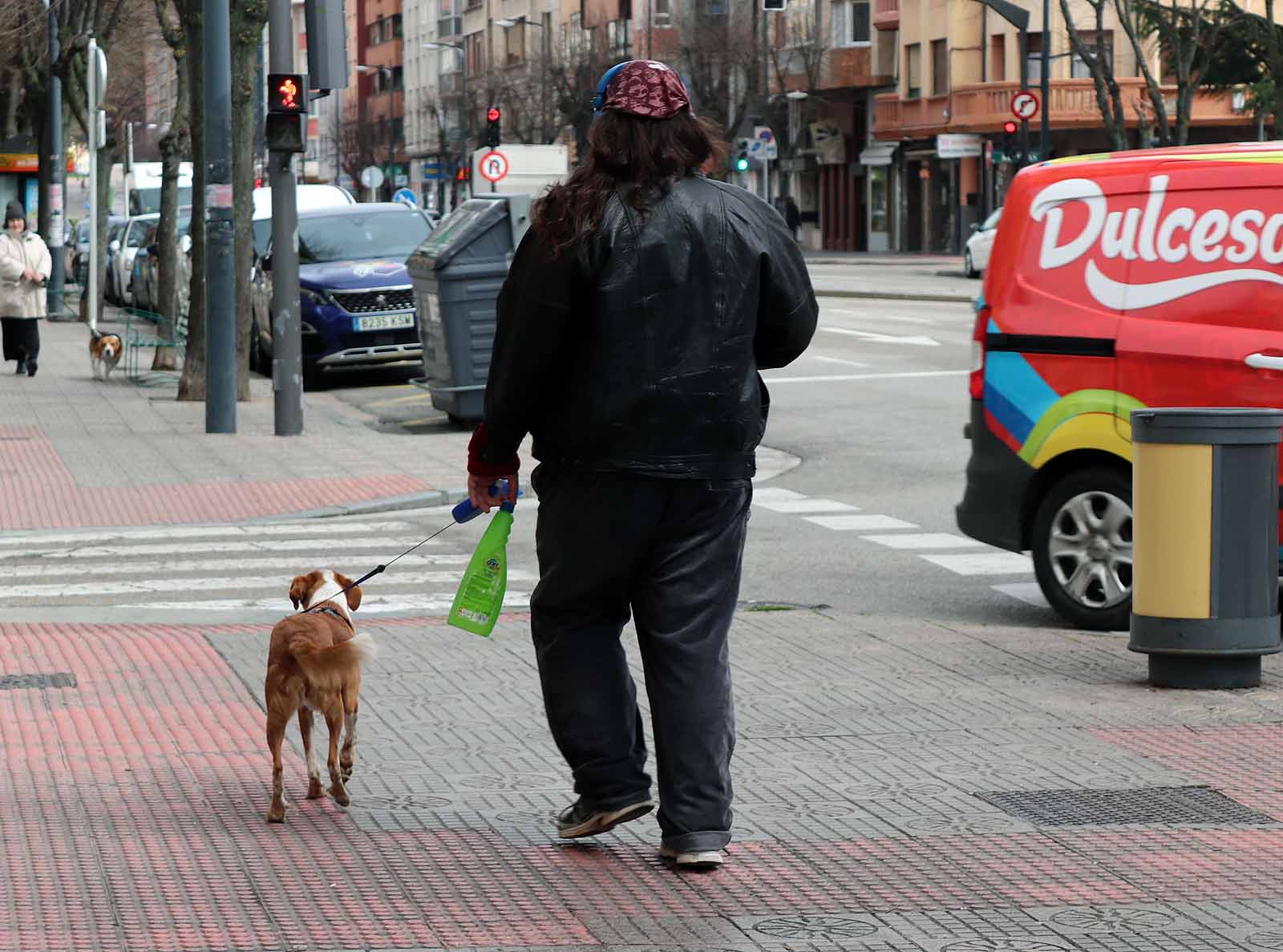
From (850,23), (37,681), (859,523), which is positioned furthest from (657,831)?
(850,23)

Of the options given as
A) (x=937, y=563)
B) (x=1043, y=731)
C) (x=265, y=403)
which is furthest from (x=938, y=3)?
(x=1043, y=731)

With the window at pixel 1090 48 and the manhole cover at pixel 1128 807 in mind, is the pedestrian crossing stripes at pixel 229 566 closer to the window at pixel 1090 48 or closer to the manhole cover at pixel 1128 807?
the manhole cover at pixel 1128 807

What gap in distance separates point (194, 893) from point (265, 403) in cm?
1676

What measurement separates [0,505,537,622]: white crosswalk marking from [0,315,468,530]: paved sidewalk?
0.75m

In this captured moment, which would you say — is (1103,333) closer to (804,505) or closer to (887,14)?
(804,505)

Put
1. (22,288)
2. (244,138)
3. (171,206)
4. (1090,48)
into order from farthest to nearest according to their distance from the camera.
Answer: (1090,48) → (171,206) → (22,288) → (244,138)

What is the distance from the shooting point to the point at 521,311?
5141 mm

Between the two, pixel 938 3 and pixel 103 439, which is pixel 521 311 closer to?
pixel 103 439

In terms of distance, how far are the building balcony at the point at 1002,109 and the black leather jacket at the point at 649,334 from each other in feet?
A: 171

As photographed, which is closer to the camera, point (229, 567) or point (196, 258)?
point (229, 567)

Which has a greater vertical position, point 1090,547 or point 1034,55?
point 1034,55

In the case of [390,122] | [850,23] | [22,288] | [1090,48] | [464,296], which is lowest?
[22,288]

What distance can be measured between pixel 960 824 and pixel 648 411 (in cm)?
145

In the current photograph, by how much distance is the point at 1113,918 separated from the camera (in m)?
4.95
